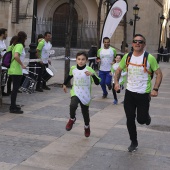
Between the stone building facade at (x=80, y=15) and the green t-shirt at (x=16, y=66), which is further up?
the stone building facade at (x=80, y=15)

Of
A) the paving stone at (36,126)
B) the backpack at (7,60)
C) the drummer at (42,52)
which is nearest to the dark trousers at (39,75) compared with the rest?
the drummer at (42,52)

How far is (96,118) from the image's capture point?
9102mm

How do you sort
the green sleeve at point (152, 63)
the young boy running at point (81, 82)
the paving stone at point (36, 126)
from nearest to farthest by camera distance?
the green sleeve at point (152, 63), the young boy running at point (81, 82), the paving stone at point (36, 126)

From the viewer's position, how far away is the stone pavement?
5.73 meters

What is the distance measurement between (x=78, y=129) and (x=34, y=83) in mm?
4817

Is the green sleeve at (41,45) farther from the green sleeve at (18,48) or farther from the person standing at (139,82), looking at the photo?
the person standing at (139,82)

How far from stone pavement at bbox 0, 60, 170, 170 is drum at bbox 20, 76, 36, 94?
5.24 feet

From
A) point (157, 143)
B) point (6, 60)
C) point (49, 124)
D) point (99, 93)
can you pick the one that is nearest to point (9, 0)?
point (99, 93)

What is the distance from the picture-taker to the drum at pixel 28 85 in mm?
12164

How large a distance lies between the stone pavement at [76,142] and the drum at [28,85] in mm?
1596

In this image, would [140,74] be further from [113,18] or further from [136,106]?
[113,18]

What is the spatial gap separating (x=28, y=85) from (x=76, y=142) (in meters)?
5.67

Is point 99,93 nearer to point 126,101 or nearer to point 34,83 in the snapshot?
point 34,83

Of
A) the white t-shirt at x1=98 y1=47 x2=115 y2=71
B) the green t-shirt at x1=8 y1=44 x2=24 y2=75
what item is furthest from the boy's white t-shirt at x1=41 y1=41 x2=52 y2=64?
the green t-shirt at x1=8 y1=44 x2=24 y2=75
